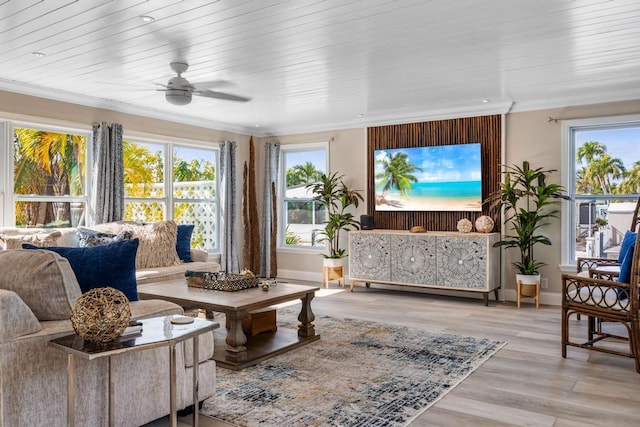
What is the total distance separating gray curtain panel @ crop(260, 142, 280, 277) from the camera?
7.69m

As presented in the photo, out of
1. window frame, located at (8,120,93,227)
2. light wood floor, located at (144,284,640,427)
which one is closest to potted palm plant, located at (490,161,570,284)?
light wood floor, located at (144,284,640,427)

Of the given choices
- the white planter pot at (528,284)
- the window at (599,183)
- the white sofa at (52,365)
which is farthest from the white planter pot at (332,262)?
the white sofa at (52,365)

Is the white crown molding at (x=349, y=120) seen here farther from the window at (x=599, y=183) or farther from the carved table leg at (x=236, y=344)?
the carved table leg at (x=236, y=344)

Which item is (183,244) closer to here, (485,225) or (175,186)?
(175,186)

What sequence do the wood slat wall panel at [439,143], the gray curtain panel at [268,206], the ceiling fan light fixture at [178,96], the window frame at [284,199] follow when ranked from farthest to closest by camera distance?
the gray curtain panel at [268,206], the window frame at [284,199], the wood slat wall panel at [439,143], the ceiling fan light fixture at [178,96]

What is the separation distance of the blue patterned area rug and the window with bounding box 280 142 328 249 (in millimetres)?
3297

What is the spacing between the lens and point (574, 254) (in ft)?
18.6

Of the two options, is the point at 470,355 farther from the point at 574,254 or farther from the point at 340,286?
the point at 340,286

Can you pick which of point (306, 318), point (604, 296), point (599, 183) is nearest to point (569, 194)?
point (599, 183)

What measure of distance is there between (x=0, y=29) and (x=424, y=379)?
3.79 m

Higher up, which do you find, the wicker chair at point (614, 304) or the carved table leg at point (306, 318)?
the wicker chair at point (614, 304)

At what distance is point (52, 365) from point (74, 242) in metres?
3.23

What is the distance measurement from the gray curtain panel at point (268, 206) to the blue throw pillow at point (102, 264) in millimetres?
5124

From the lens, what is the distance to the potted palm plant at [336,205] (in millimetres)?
6930
